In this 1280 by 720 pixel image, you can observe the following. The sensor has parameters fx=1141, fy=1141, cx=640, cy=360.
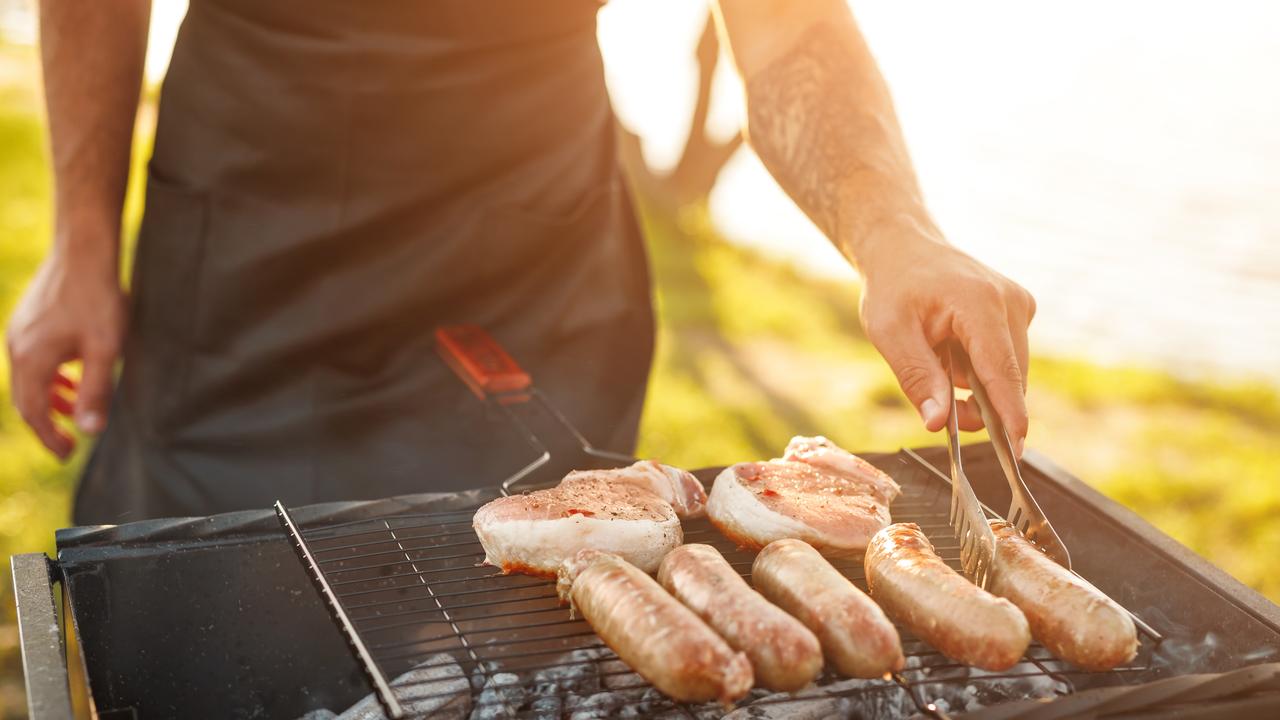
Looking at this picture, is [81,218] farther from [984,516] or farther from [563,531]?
[984,516]

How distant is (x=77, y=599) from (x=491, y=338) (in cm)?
131

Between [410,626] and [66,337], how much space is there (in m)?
1.56

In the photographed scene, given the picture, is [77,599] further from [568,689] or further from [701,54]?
[701,54]

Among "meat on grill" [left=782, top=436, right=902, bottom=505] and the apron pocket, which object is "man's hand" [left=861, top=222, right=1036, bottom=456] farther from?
the apron pocket

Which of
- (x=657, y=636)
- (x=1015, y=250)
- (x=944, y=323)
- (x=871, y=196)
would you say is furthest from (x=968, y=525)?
(x=1015, y=250)

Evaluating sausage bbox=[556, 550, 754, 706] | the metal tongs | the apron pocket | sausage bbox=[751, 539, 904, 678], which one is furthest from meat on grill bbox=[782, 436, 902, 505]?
the apron pocket

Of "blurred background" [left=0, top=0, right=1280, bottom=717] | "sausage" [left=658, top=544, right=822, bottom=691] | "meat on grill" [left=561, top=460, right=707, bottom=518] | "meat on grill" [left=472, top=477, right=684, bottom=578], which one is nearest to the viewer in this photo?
"sausage" [left=658, top=544, right=822, bottom=691]

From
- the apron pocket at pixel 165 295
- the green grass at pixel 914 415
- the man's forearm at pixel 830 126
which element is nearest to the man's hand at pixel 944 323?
the man's forearm at pixel 830 126

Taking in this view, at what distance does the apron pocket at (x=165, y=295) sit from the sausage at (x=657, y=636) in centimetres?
167

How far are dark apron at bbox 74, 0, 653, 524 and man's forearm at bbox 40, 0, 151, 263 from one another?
0.41 feet

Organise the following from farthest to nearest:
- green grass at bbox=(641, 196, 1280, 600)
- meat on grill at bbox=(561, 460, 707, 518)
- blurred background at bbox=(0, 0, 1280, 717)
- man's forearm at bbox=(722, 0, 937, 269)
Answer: blurred background at bbox=(0, 0, 1280, 717) → green grass at bbox=(641, 196, 1280, 600) → man's forearm at bbox=(722, 0, 937, 269) → meat on grill at bbox=(561, 460, 707, 518)

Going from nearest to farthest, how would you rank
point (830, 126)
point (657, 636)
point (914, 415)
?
point (657, 636) → point (830, 126) → point (914, 415)

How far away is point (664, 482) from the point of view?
2568 mm

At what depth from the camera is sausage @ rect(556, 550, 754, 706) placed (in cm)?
183
